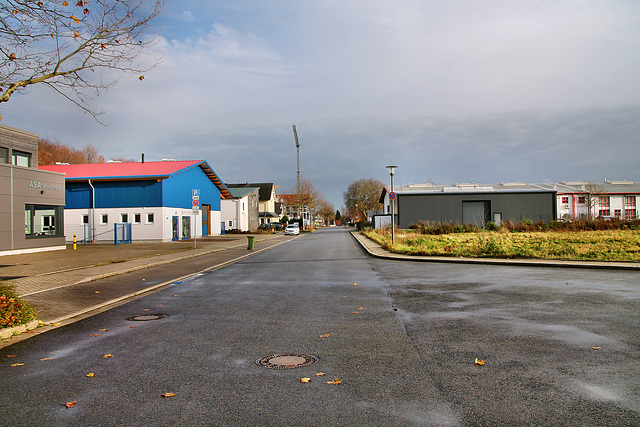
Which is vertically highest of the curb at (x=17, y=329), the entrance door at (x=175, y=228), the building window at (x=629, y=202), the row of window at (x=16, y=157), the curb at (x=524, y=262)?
the row of window at (x=16, y=157)

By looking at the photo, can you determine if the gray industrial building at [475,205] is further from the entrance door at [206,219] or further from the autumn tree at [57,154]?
the autumn tree at [57,154]

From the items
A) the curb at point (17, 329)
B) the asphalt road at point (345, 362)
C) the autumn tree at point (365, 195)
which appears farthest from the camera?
the autumn tree at point (365, 195)

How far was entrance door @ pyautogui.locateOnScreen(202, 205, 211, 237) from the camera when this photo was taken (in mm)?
51438

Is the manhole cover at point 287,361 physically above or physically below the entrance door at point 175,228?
below

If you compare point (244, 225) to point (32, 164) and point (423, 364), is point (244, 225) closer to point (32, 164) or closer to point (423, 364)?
point (32, 164)

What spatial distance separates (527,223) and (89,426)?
129 feet

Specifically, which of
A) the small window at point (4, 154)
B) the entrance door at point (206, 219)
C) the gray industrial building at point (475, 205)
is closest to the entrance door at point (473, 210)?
the gray industrial building at point (475, 205)

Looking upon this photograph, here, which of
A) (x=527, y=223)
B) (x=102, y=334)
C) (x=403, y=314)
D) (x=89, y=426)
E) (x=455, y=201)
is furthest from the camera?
(x=455, y=201)

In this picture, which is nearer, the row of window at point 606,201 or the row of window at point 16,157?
the row of window at point 16,157

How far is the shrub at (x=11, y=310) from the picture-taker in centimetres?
719

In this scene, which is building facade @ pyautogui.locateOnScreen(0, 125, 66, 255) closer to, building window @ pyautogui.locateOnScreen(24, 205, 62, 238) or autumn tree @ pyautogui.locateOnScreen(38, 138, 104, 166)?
building window @ pyautogui.locateOnScreen(24, 205, 62, 238)

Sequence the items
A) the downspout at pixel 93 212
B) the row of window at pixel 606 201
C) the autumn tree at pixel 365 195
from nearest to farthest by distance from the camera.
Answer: the downspout at pixel 93 212 < the row of window at pixel 606 201 < the autumn tree at pixel 365 195

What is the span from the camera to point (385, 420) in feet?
12.6

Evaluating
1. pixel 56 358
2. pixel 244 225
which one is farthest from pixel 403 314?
pixel 244 225
